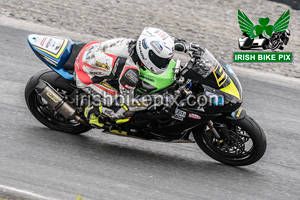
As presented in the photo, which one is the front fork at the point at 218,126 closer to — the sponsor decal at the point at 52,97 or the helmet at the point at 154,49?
the helmet at the point at 154,49

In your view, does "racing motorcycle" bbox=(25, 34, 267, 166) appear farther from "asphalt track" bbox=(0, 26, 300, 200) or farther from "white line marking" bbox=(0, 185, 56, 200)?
"white line marking" bbox=(0, 185, 56, 200)

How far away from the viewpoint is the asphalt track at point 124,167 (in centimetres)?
490

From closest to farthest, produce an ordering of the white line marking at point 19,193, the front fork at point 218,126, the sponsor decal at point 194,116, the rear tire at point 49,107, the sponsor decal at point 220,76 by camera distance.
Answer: the white line marking at point 19,193
the sponsor decal at point 220,76
the sponsor decal at point 194,116
the front fork at point 218,126
the rear tire at point 49,107

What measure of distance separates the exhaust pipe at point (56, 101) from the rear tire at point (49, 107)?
0.12m

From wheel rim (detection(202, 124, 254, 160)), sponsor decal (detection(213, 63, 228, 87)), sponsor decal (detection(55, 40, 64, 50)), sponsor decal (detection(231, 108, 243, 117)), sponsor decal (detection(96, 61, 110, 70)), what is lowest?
wheel rim (detection(202, 124, 254, 160))

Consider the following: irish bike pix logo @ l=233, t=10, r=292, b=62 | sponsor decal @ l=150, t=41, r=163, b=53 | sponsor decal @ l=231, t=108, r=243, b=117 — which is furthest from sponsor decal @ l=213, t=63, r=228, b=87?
irish bike pix logo @ l=233, t=10, r=292, b=62

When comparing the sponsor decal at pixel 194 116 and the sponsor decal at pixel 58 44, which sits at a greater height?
the sponsor decal at pixel 58 44

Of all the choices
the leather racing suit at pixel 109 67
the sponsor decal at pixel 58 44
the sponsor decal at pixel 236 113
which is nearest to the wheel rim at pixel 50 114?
the leather racing suit at pixel 109 67

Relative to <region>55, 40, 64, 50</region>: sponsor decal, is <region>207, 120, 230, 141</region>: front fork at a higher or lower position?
lower

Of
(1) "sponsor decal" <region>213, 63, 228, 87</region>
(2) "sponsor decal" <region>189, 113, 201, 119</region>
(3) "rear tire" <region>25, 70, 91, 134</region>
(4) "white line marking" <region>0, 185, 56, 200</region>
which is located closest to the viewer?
(4) "white line marking" <region>0, 185, 56, 200</region>

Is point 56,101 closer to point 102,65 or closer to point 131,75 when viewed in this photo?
point 102,65

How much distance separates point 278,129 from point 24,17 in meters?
6.16

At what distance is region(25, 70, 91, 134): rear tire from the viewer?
5656 millimetres

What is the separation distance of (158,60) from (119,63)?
1.63 ft
